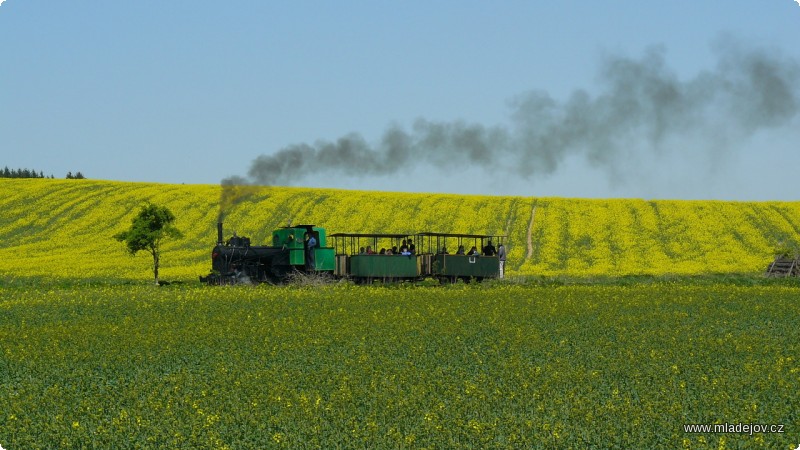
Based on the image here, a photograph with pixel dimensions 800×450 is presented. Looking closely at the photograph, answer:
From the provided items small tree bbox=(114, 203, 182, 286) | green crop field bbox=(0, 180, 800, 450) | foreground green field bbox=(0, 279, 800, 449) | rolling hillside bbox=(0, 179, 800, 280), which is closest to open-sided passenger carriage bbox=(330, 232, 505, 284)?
green crop field bbox=(0, 180, 800, 450)

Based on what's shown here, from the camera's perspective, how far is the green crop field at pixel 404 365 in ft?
44.4

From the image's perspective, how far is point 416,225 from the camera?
7894 centimetres

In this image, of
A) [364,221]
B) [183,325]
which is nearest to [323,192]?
[364,221]

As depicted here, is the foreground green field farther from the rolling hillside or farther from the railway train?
the rolling hillside

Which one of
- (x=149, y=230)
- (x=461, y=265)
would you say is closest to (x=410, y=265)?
(x=461, y=265)

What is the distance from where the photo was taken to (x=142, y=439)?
13.1 m

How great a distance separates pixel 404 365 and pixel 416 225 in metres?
59.8

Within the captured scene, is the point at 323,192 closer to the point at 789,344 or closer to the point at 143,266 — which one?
the point at 143,266

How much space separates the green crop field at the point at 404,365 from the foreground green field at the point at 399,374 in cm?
6

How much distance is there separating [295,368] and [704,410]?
7.96 metres

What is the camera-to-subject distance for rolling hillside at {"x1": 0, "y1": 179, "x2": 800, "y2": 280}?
66188 millimetres

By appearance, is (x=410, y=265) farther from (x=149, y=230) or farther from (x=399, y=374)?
(x=399, y=374)

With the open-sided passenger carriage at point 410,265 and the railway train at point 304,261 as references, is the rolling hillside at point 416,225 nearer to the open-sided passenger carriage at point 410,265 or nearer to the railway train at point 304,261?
the railway train at point 304,261

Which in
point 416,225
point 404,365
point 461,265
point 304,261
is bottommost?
point 404,365
